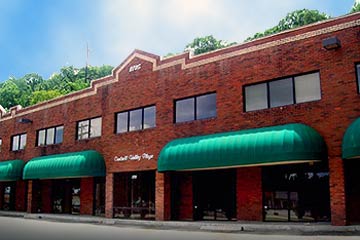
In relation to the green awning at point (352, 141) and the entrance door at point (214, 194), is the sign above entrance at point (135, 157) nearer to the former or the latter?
the entrance door at point (214, 194)

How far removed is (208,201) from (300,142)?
7376 mm

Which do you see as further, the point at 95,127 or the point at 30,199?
the point at 30,199

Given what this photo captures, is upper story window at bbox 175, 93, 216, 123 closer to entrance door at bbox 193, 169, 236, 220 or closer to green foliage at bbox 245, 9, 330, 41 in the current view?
entrance door at bbox 193, 169, 236, 220

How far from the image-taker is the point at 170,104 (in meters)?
23.4

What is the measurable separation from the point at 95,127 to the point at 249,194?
13.0 m

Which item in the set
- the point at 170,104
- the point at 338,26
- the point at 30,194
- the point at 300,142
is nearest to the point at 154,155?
the point at 170,104

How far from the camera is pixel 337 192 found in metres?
16.6

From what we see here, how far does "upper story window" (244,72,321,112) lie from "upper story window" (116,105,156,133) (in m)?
6.73

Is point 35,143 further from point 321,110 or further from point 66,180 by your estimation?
point 321,110

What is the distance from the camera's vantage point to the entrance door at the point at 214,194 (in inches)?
838

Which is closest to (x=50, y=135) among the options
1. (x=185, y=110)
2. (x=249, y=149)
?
(x=185, y=110)

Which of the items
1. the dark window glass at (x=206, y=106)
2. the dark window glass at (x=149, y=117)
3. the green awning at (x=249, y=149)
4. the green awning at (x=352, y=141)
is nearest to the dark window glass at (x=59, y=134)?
the dark window glass at (x=149, y=117)

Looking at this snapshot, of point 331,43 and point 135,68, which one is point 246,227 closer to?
point 331,43

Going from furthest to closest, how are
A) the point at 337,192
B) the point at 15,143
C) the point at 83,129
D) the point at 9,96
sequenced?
the point at 9,96
the point at 15,143
the point at 83,129
the point at 337,192
